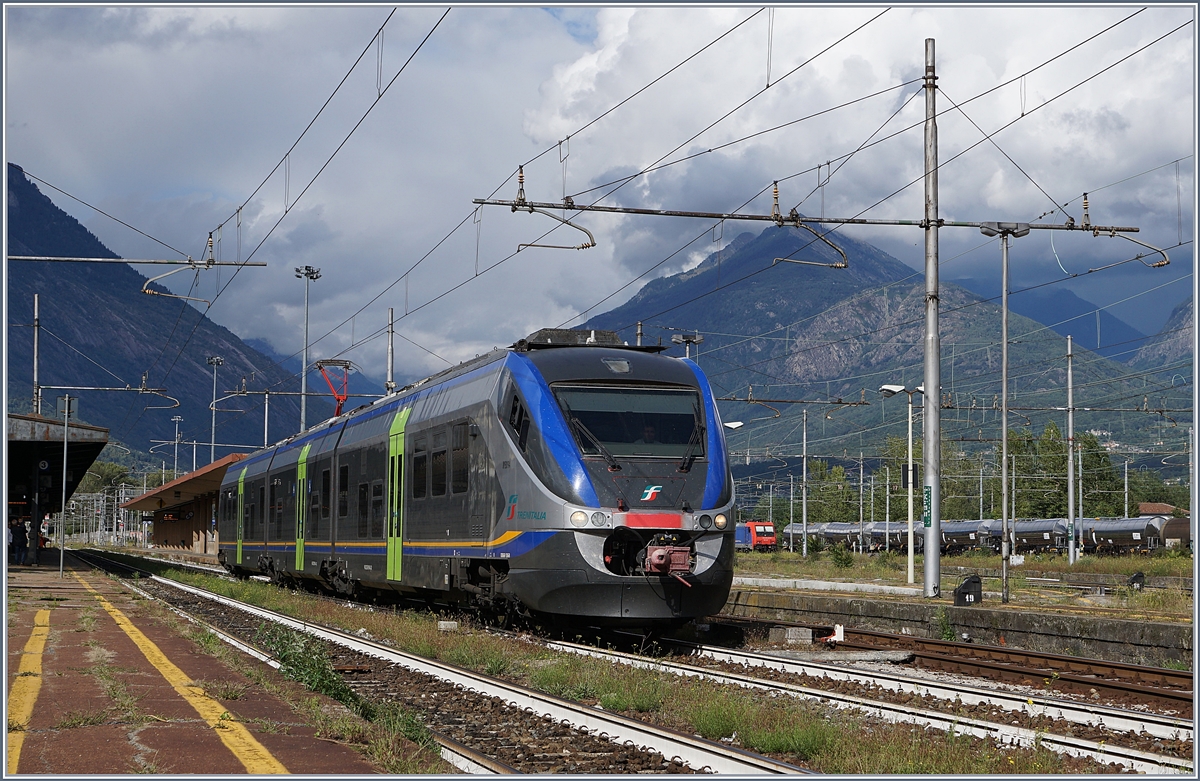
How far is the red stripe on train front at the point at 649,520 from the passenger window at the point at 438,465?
4572mm

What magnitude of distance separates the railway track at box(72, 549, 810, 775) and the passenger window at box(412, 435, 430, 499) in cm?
475

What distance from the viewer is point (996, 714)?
424 inches

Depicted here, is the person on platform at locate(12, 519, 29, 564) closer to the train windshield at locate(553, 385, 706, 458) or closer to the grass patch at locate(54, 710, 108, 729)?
the train windshield at locate(553, 385, 706, 458)

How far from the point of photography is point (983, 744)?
891 cm

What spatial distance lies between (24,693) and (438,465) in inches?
362

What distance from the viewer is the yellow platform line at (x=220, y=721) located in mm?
7695

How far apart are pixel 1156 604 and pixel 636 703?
17.7 meters

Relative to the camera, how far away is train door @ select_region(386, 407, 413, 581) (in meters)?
21.2

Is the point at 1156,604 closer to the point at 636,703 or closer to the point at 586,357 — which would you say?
the point at 586,357

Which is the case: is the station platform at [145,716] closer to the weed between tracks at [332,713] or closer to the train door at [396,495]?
the weed between tracks at [332,713]

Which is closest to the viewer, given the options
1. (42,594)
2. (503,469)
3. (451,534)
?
(503,469)

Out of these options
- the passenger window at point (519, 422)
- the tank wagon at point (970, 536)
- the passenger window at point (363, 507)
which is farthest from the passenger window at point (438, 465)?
the tank wagon at point (970, 536)

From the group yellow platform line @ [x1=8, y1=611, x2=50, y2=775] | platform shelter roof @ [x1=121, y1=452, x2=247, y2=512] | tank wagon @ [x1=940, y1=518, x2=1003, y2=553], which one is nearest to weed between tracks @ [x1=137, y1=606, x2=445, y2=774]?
yellow platform line @ [x1=8, y1=611, x2=50, y2=775]

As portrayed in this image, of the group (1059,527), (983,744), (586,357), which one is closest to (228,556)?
(586,357)
